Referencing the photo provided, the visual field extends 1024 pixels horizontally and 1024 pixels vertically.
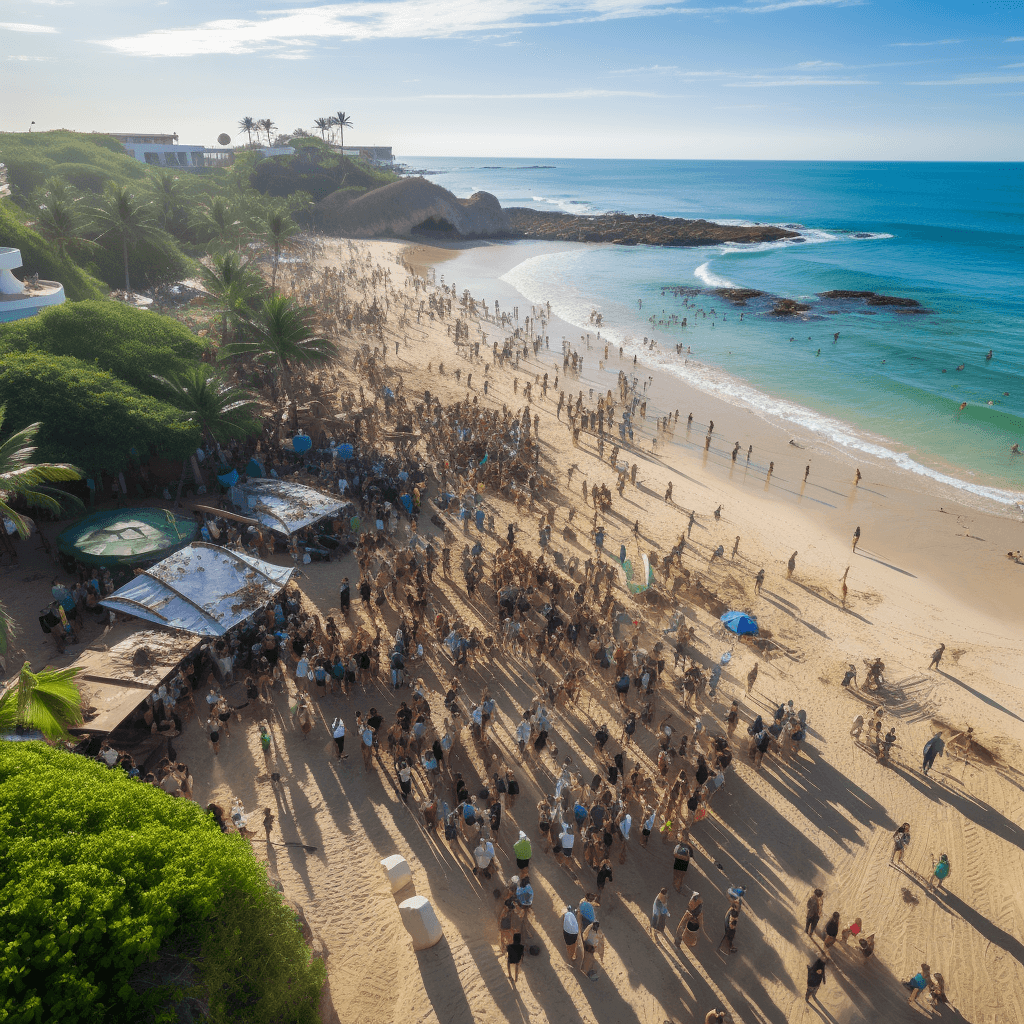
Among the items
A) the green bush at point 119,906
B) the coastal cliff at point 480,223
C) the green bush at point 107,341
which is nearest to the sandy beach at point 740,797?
the green bush at point 119,906

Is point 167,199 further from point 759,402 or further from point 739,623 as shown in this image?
point 739,623

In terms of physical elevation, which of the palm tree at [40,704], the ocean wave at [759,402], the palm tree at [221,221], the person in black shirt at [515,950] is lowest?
the person in black shirt at [515,950]

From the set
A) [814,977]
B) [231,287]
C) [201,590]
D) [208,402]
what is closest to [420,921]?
[814,977]

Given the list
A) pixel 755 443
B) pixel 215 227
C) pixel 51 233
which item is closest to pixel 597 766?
pixel 755 443

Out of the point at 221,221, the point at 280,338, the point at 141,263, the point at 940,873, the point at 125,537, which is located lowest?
the point at 940,873

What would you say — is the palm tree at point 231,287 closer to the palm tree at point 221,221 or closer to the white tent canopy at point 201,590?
the white tent canopy at point 201,590
